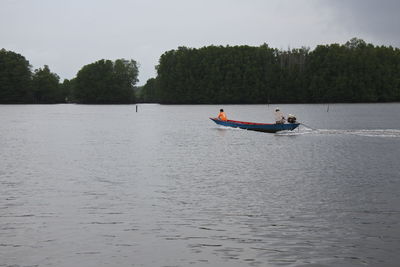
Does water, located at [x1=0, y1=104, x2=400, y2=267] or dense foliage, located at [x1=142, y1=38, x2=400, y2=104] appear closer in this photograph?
water, located at [x1=0, y1=104, x2=400, y2=267]

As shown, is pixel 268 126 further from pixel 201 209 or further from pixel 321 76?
pixel 321 76

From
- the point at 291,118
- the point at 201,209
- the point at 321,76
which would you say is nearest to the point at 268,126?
the point at 291,118

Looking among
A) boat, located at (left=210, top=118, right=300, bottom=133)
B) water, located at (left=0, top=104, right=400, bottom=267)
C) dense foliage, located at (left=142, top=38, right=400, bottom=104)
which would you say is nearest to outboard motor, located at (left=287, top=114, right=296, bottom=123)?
boat, located at (left=210, top=118, right=300, bottom=133)

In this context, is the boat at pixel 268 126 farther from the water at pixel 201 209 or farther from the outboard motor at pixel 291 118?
the water at pixel 201 209

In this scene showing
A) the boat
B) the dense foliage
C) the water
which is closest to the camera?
the water

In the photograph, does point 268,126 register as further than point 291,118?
Yes

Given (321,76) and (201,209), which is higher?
(321,76)

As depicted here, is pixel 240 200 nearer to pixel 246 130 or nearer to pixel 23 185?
pixel 23 185

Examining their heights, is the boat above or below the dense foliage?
below

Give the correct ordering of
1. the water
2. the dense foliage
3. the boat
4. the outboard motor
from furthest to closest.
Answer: the dense foliage, the boat, the outboard motor, the water

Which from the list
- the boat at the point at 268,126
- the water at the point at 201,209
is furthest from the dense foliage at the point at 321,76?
the water at the point at 201,209

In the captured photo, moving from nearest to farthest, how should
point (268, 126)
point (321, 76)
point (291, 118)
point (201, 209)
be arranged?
point (201, 209) → point (291, 118) → point (268, 126) → point (321, 76)

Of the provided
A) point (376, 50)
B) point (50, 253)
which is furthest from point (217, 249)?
point (376, 50)

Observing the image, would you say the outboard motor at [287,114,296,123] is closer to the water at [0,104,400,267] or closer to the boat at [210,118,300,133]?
the boat at [210,118,300,133]
